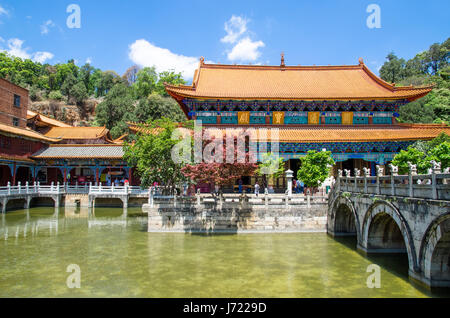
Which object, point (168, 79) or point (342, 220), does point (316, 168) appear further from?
point (168, 79)

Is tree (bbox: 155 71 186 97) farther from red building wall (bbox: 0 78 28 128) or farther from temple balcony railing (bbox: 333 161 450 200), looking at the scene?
temple balcony railing (bbox: 333 161 450 200)

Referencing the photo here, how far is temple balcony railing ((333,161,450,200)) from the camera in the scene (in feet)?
31.0

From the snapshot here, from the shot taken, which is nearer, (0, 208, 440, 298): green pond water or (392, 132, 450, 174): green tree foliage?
(0, 208, 440, 298): green pond water

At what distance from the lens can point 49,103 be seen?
58.8 meters

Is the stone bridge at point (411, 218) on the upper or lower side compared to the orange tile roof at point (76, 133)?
lower

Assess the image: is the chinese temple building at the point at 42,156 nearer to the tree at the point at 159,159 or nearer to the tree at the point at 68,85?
the tree at the point at 159,159

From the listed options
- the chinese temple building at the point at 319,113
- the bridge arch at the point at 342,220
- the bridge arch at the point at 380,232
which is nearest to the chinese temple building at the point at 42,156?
the chinese temple building at the point at 319,113

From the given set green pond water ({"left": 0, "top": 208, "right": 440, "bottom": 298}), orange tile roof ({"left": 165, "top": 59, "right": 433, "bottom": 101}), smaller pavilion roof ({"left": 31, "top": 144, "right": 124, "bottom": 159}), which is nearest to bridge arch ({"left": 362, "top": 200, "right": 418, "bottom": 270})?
green pond water ({"left": 0, "top": 208, "right": 440, "bottom": 298})

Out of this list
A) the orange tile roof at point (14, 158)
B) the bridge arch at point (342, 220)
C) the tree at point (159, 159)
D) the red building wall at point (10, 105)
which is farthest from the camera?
the red building wall at point (10, 105)

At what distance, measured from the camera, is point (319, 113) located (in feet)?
91.4

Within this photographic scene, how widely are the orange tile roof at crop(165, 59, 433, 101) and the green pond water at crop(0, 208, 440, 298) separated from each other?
43.4 feet

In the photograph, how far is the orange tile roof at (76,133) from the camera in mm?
39688

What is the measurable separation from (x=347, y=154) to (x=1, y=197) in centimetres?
2849
